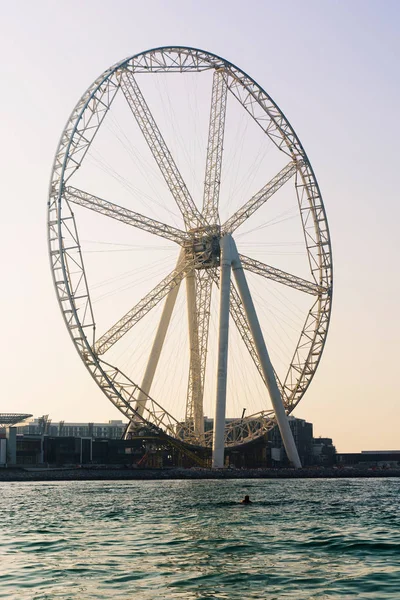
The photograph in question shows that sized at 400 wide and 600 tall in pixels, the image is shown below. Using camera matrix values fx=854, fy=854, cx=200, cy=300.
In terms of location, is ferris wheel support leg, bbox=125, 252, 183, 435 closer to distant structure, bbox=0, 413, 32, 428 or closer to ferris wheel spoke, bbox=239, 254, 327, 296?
ferris wheel spoke, bbox=239, 254, 327, 296

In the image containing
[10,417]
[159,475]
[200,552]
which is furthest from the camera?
[10,417]

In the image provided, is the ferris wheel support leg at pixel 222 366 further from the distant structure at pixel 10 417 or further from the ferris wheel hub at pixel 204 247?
the distant structure at pixel 10 417

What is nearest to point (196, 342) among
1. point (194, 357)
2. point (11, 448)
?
point (194, 357)

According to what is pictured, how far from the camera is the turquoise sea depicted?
66.0ft

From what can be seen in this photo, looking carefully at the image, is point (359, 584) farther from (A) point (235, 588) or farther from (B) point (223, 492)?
(B) point (223, 492)

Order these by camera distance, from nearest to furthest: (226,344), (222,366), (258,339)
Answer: (222,366) < (226,344) < (258,339)

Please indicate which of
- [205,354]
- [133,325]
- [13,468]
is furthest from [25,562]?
[13,468]

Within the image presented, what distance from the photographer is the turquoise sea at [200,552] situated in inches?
792

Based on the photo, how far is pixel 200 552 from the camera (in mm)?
26438

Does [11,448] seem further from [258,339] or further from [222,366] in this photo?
[258,339]

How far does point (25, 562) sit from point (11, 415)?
414 ft

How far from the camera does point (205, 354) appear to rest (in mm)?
92375

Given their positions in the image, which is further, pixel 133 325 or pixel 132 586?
pixel 133 325

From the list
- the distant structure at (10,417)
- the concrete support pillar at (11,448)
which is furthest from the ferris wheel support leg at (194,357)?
the distant structure at (10,417)
